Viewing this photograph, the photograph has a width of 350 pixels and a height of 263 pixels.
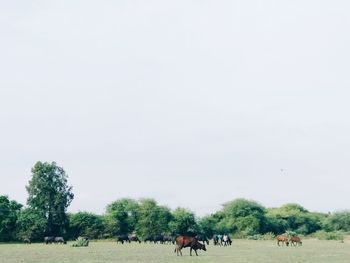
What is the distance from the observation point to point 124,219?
112 metres

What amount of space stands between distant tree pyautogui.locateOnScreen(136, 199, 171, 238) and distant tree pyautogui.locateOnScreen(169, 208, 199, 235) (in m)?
1.37

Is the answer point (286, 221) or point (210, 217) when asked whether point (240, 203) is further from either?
point (286, 221)

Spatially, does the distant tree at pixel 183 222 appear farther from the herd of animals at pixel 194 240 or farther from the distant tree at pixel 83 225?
the distant tree at pixel 83 225

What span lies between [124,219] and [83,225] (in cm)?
1160

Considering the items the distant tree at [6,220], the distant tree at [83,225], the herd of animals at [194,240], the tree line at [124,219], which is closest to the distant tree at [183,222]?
the tree line at [124,219]

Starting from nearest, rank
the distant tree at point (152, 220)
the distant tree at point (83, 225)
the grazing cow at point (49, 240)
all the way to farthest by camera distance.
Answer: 1. the grazing cow at point (49, 240)
2. the distant tree at point (83, 225)
3. the distant tree at point (152, 220)

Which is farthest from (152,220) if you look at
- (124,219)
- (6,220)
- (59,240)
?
(59,240)

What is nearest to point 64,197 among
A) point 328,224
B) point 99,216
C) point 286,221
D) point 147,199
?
point 99,216

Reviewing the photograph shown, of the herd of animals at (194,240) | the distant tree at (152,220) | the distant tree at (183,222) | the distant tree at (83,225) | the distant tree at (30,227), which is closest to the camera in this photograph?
the herd of animals at (194,240)

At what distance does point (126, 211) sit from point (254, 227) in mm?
28541

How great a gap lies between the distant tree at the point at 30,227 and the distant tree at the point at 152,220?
2321 cm

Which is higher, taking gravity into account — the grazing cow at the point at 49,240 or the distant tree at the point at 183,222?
the distant tree at the point at 183,222

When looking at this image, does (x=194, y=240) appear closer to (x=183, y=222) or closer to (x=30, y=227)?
(x=30, y=227)

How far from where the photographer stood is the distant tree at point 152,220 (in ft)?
359
